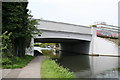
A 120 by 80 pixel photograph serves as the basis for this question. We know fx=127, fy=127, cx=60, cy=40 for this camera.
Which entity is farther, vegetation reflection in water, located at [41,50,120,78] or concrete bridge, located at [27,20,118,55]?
concrete bridge, located at [27,20,118,55]

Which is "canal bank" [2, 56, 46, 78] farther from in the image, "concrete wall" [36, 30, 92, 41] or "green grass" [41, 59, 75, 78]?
"concrete wall" [36, 30, 92, 41]

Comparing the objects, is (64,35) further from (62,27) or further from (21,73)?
(21,73)

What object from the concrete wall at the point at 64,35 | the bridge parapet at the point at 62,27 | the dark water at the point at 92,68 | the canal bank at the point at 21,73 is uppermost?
the bridge parapet at the point at 62,27

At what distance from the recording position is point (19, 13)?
9859mm

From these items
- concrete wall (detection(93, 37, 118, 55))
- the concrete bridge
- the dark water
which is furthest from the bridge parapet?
the dark water

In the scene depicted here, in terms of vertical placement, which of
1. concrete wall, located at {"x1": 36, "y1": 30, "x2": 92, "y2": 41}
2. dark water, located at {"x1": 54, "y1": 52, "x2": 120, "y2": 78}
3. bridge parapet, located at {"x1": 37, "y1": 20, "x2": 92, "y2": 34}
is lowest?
dark water, located at {"x1": 54, "y1": 52, "x2": 120, "y2": 78}

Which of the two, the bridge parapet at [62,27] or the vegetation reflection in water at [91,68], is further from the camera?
the bridge parapet at [62,27]

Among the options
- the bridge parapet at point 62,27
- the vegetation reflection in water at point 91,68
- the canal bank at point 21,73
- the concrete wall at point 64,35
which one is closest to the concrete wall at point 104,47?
the concrete wall at point 64,35

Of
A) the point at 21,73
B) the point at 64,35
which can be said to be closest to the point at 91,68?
the point at 21,73

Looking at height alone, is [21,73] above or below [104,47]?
below

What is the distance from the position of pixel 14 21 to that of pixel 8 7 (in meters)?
1.11

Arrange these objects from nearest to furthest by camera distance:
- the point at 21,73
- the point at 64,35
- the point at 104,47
→ 1. the point at 21,73
2. the point at 64,35
3. the point at 104,47

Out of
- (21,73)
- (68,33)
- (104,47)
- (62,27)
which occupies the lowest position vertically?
(21,73)

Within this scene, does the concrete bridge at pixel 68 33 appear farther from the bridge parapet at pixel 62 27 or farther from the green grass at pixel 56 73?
the green grass at pixel 56 73
